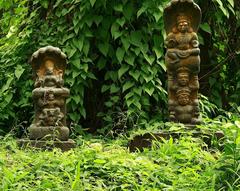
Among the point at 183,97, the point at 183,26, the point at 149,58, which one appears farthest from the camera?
the point at 149,58

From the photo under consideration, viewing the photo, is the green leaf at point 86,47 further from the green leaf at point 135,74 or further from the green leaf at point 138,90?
the green leaf at point 138,90

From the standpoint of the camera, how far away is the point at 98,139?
21.4 feet

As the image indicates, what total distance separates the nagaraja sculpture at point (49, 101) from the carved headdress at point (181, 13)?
1.27 m

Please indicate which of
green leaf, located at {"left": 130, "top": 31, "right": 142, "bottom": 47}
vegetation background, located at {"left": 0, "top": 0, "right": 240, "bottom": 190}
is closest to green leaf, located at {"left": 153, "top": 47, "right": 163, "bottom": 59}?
vegetation background, located at {"left": 0, "top": 0, "right": 240, "bottom": 190}

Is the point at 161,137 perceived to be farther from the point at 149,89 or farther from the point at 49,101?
the point at 149,89

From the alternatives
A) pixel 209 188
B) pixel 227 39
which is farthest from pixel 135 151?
pixel 227 39

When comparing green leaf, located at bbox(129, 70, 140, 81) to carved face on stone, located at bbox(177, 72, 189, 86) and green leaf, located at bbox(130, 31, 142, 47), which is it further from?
carved face on stone, located at bbox(177, 72, 189, 86)

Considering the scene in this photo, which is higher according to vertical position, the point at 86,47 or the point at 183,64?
the point at 86,47

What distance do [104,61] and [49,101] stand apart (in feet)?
5.52

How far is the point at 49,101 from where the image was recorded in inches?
235

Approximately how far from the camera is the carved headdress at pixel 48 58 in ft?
20.1

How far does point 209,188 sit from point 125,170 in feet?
2.22

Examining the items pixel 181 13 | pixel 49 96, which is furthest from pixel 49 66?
pixel 181 13

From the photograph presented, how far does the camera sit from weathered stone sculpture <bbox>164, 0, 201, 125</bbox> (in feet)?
18.9
